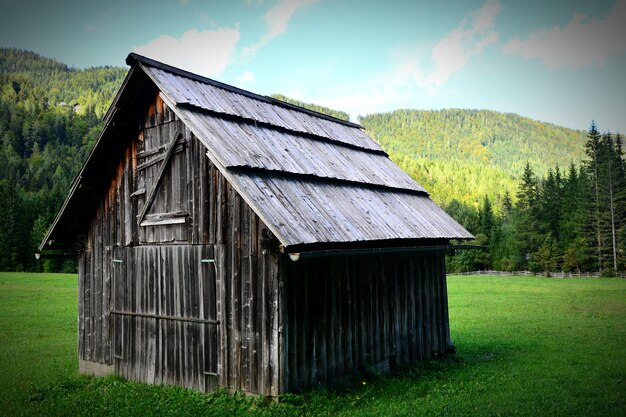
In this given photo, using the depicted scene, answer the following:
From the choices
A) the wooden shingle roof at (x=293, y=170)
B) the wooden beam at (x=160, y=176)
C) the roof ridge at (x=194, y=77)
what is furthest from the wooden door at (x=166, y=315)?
the roof ridge at (x=194, y=77)

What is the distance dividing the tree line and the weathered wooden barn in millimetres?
59370

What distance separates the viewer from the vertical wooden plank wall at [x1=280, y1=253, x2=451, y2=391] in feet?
34.9

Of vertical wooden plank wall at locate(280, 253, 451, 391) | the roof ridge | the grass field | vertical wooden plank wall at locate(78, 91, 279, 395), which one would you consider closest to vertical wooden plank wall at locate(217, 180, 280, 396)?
vertical wooden plank wall at locate(78, 91, 279, 395)

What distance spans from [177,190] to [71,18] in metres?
115

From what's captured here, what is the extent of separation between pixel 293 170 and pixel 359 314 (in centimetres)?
396

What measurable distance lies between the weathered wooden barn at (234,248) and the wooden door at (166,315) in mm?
41

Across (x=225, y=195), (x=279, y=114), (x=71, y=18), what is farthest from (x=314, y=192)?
(x=71, y=18)

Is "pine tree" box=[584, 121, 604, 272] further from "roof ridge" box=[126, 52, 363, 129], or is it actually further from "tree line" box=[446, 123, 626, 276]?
"roof ridge" box=[126, 52, 363, 129]

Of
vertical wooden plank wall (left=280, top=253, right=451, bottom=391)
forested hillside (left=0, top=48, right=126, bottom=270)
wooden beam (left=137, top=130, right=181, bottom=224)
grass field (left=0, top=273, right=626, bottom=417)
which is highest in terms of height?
forested hillside (left=0, top=48, right=126, bottom=270)

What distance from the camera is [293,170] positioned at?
12352 mm

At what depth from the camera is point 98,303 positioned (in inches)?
571

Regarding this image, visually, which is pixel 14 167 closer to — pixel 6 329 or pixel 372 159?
pixel 6 329

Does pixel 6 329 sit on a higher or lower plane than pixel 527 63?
lower

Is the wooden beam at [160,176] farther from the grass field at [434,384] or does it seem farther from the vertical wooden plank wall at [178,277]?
the grass field at [434,384]
